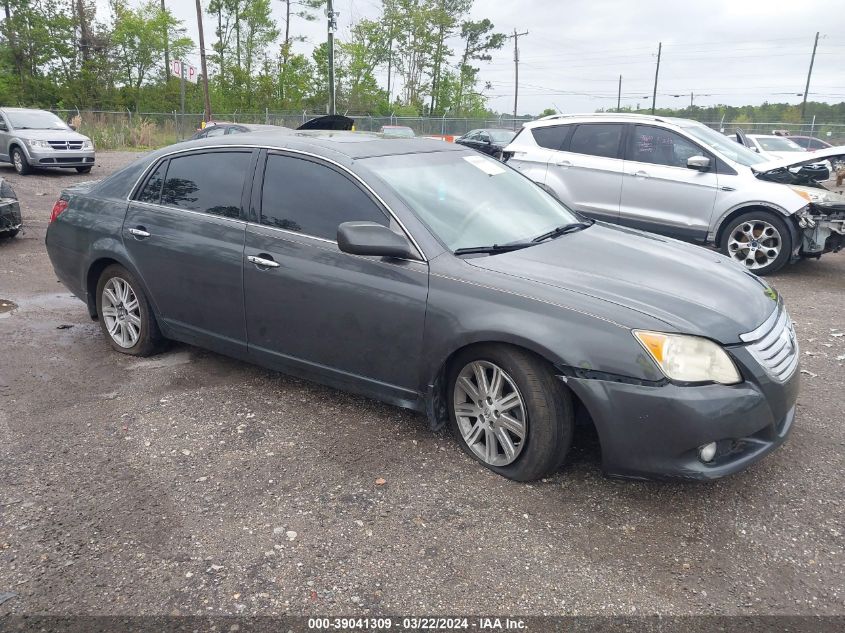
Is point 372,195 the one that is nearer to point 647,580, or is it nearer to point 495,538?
point 495,538

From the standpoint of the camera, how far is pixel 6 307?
6172 millimetres

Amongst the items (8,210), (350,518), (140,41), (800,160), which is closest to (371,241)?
(350,518)

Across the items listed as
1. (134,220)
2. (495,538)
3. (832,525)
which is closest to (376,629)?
(495,538)

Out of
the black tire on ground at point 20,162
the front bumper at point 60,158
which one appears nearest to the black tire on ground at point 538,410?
the front bumper at point 60,158

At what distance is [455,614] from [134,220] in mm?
3457

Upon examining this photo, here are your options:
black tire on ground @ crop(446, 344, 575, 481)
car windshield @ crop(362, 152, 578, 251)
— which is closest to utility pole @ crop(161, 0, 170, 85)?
car windshield @ crop(362, 152, 578, 251)

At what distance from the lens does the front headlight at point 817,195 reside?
758cm

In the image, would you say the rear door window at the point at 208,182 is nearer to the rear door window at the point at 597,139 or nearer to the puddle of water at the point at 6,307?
the puddle of water at the point at 6,307

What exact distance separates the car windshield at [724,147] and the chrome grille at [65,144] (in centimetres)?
1498

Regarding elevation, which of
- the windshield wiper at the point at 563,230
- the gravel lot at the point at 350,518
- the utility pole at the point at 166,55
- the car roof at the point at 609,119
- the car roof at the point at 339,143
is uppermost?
the utility pole at the point at 166,55

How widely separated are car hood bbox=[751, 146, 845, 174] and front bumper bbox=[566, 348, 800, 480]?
5792 mm

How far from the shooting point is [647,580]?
2.63 meters

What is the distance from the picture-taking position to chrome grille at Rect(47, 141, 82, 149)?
16.7 meters

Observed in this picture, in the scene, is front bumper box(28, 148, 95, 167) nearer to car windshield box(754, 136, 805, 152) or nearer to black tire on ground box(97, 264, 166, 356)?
black tire on ground box(97, 264, 166, 356)
